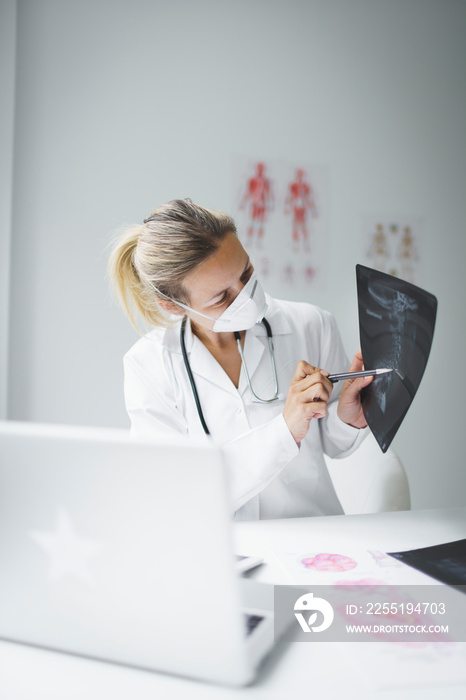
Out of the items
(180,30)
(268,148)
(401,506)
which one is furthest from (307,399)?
(180,30)

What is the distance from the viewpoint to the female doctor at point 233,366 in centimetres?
119

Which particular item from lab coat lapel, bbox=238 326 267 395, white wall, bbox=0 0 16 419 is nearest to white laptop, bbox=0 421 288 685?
lab coat lapel, bbox=238 326 267 395

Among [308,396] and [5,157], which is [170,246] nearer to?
[308,396]

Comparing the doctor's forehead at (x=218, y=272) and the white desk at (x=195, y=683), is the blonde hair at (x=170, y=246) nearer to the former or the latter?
the doctor's forehead at (x=218, y=272)

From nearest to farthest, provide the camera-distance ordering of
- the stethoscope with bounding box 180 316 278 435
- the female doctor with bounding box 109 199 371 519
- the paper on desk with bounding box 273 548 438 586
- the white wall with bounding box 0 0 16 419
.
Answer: the paper on desk with bounding box 273 548 438 586, the female doctor with bounding box 109 199 371 519, the stethoscope with bounding box 180 316 278 435, the white wall with bounding box 0 0 16 419

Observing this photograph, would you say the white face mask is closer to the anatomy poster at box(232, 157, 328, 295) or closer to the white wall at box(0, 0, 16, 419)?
the white wall at box(0, 0, 16, 419)

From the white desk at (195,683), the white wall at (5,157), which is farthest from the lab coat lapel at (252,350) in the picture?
the white wall at (5,157)

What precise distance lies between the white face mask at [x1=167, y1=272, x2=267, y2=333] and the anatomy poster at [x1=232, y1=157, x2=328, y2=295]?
1.24m

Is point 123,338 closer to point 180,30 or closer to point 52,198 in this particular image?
point 52,198

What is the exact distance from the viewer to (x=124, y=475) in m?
0.49

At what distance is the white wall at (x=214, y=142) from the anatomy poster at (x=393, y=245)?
6 cm

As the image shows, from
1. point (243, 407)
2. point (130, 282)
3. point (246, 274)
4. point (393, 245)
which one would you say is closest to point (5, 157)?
point (130, 282)

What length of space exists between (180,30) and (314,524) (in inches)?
85.2

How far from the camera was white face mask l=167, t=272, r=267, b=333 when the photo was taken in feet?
4.14
